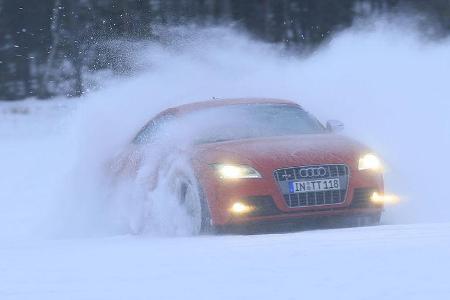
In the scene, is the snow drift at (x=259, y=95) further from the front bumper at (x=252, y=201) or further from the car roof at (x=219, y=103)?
the front bumper at (x=252, y=201)

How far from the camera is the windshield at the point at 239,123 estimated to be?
818cm

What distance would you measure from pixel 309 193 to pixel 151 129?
7.64 feet

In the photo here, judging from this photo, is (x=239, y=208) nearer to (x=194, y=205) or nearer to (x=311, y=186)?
(x=194, y=205)

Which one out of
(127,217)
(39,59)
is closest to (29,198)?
(127,217)

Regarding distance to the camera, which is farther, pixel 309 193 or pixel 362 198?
pixel 362 198

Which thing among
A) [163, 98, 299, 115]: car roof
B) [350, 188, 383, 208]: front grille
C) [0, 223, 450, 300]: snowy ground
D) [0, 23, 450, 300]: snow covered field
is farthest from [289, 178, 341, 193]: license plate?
[163, 98, 299, 115]: car roof

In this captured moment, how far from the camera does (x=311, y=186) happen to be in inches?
285

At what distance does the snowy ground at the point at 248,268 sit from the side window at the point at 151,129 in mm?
2557

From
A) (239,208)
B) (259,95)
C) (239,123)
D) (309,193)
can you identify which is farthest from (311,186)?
(259,95)

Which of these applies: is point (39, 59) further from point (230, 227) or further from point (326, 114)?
point (230, 227)

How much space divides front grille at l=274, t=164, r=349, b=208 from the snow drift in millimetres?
1194

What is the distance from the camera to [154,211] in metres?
7.93

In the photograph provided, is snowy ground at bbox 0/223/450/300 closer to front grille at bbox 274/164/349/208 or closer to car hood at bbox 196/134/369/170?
front grille at bbox 274/164/349/208

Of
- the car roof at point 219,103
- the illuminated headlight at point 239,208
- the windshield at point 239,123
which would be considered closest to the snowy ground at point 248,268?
the illuminated headlight at point 239,208
